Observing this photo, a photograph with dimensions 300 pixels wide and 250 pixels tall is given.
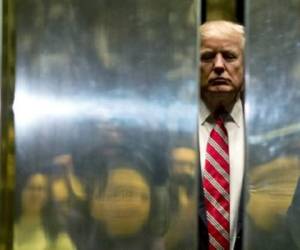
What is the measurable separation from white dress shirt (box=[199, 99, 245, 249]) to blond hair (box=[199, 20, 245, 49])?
172mm

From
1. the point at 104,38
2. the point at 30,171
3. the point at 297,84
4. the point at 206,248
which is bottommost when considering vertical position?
the point at 206,248

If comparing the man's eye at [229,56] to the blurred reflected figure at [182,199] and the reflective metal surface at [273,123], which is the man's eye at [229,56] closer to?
the reflective metal surface at [273,123]

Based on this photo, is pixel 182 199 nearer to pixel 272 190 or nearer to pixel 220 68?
A: pixel 272 190

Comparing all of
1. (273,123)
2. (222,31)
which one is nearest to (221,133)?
(273,123)

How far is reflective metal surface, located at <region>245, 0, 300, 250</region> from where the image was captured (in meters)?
1.31

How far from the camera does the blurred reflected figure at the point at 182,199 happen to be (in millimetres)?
1320

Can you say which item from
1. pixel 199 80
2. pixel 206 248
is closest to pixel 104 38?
pixel 199 80

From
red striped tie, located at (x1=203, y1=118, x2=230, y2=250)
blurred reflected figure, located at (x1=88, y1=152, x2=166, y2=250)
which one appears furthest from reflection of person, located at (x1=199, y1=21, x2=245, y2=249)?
blurred reflected figure, located at (x1=88, y1=152, x2=166, y2=250)

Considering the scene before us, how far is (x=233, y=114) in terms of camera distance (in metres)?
1.43

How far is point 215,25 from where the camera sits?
1.46m

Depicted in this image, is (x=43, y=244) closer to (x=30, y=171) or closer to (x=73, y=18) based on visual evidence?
(x=30, y=171)

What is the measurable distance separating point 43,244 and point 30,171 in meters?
0.18

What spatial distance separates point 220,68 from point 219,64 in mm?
12

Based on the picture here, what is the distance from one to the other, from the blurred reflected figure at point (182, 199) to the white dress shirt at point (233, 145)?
10 centimetres
